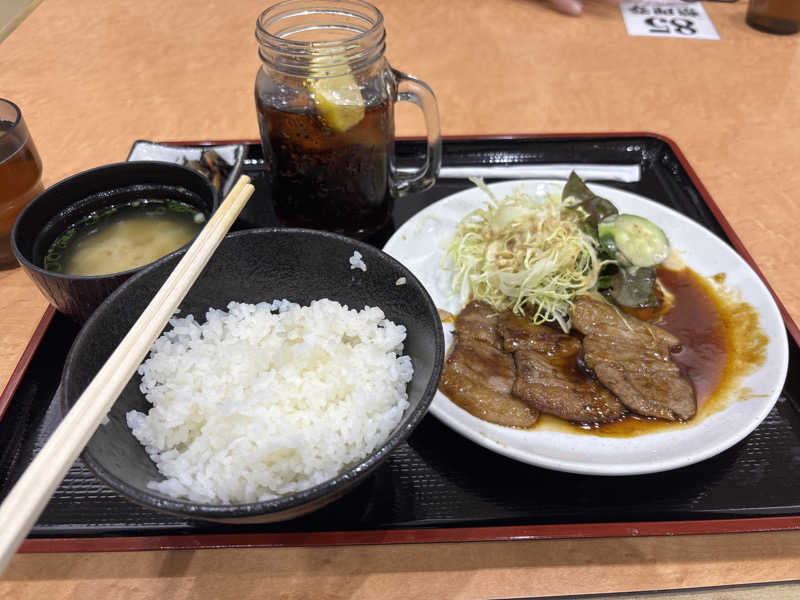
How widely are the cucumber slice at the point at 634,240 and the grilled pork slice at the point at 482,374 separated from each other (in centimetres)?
55

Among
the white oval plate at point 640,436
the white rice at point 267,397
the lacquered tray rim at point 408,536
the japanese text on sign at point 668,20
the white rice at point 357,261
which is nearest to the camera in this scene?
the white rice at point 267,397

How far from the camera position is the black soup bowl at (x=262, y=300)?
1063 mm

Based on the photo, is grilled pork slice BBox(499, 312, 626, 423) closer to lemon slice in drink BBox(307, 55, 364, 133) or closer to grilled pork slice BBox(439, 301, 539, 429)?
grilled pork slice BBox(439, 301, 539, 429)

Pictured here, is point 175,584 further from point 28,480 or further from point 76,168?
point 76,168

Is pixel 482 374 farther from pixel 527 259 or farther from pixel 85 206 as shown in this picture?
pixel 85 206

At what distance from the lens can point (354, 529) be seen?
1399 millimetres

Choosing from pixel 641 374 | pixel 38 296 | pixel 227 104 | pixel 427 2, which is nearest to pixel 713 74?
pixel 427 2

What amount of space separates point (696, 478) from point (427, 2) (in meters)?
3.99

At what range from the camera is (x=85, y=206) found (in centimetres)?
187

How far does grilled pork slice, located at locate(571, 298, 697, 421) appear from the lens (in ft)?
5.58

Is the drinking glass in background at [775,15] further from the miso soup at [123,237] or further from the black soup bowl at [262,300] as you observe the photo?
the miso soup at [123,237]

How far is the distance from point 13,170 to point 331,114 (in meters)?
1.16

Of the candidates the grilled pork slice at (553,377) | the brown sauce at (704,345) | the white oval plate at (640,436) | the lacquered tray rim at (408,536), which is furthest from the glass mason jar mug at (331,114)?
the lacquered tray rim at (408,536)

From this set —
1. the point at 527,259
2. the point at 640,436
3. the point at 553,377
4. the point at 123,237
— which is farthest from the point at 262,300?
the point at 640,436
